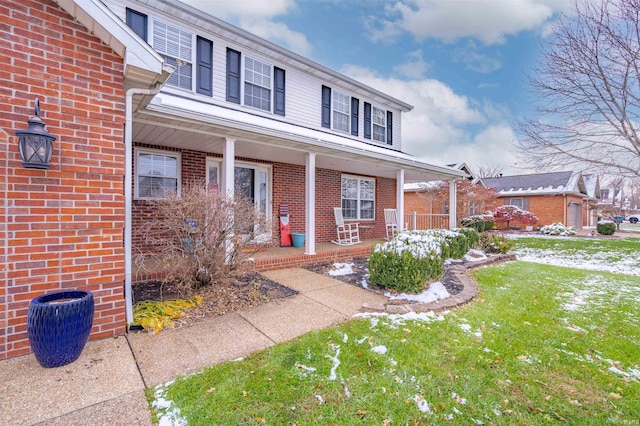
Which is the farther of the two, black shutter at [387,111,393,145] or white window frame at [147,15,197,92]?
black shutter at [387,111,393,145]

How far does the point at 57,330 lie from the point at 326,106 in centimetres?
918

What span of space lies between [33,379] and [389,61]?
583 inches

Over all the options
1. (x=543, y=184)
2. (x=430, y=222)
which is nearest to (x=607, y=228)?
(x=543, y=184)

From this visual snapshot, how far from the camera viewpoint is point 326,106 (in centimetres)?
1008

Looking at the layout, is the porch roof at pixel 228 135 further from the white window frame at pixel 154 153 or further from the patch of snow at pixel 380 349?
the patch of snow at pixel 380 349

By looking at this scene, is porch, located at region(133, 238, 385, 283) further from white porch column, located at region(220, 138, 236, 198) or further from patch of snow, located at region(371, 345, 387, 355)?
patch of snow, located at region(371, 345, 387, 355)

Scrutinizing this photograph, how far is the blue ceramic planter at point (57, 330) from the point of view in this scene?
8.19 feet

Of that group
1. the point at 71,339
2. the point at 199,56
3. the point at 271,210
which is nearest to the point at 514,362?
the point at 71,339

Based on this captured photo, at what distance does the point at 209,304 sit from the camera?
13.7 ft

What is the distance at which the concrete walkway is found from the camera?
6.73 ft

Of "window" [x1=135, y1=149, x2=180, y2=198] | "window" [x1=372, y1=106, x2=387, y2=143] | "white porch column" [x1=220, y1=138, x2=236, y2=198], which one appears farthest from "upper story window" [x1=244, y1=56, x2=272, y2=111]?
"window" [x1=372, y1=106, x2=387, y2=143]

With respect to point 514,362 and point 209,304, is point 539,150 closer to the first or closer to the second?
point 514,362

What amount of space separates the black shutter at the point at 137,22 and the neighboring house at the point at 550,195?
2519cm

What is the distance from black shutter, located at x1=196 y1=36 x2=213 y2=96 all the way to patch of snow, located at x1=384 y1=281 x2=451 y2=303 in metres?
6.46
